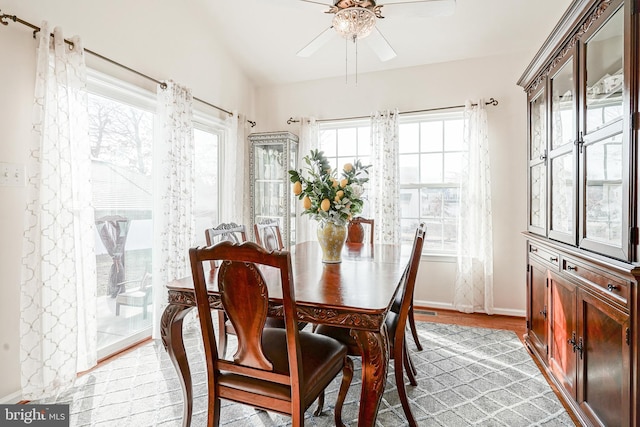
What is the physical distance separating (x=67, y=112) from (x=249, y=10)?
79.2 inches

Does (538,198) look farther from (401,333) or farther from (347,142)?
(347,142)

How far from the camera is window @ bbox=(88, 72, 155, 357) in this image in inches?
103

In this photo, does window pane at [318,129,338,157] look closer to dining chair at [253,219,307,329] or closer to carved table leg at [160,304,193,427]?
dining chair at [253,219,307,329]

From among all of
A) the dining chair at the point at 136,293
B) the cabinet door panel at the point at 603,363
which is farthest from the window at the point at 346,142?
the cabinet door panel at the point at 603,363


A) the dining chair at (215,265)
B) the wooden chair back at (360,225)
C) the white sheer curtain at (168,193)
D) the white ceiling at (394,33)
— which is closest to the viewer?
the dining chair at (215,265)

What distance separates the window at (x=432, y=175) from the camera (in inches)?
152

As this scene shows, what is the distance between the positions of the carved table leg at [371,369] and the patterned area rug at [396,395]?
600 millimetres

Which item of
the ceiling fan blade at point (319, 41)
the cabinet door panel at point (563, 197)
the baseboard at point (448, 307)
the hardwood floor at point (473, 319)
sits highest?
the ceiling fan blade at point (319, 41)

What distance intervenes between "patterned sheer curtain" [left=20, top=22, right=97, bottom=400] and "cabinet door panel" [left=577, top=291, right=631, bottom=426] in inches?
115

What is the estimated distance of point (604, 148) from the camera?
1615 mm

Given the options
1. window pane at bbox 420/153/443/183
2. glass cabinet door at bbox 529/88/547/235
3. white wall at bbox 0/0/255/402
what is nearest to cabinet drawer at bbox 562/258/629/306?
glass cabinet door at bbox 529/88/547/235

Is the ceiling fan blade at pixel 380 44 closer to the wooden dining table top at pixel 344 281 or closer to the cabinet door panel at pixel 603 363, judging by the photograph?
the wooden dining table top at pixel 344 281

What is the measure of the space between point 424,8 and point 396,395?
2.35 metres

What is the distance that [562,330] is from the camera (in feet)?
6.73
